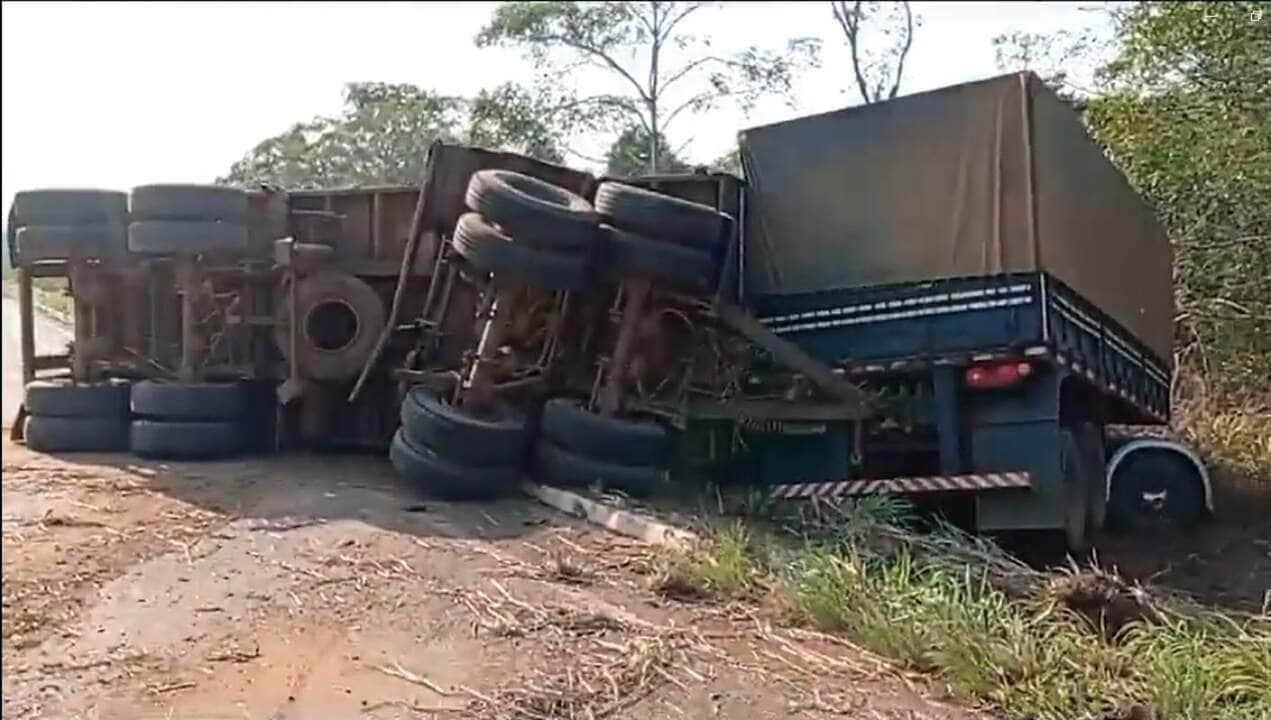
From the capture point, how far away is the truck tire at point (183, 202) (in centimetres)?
834

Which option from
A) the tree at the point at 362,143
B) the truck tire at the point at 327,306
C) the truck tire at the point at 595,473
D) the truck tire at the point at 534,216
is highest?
the tree at the point at 362,143

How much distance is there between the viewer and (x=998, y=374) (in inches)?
283

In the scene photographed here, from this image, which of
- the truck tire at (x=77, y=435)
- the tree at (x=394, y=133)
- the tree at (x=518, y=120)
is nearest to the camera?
the truck tire at (x=77, y=435)

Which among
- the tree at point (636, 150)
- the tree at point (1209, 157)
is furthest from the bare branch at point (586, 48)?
the tree at point (1209, 157)

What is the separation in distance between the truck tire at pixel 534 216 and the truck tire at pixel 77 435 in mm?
3103

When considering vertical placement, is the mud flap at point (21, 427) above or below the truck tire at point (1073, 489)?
above

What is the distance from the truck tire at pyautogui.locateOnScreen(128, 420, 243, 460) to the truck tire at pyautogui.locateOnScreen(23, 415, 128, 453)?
27cm

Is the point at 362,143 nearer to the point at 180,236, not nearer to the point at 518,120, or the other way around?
the point at 518,120

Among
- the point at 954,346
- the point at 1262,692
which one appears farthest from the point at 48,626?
the point at 954,346

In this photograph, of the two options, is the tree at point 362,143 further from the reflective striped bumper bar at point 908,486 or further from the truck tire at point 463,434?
the reflective striped bumper bar at point 908,486

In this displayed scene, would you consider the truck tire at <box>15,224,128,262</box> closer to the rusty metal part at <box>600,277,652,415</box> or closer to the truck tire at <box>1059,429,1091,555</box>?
the rusty metal part at <box>600,277,652,415</box>

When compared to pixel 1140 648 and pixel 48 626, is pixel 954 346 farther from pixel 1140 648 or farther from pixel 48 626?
pixel 48 626

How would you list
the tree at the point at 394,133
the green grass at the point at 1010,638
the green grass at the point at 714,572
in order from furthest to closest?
the tree at the point at 394,133 < the green grass at the point at 714,572 < the green grass at the point at 1010,638

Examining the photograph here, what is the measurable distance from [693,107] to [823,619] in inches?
533
